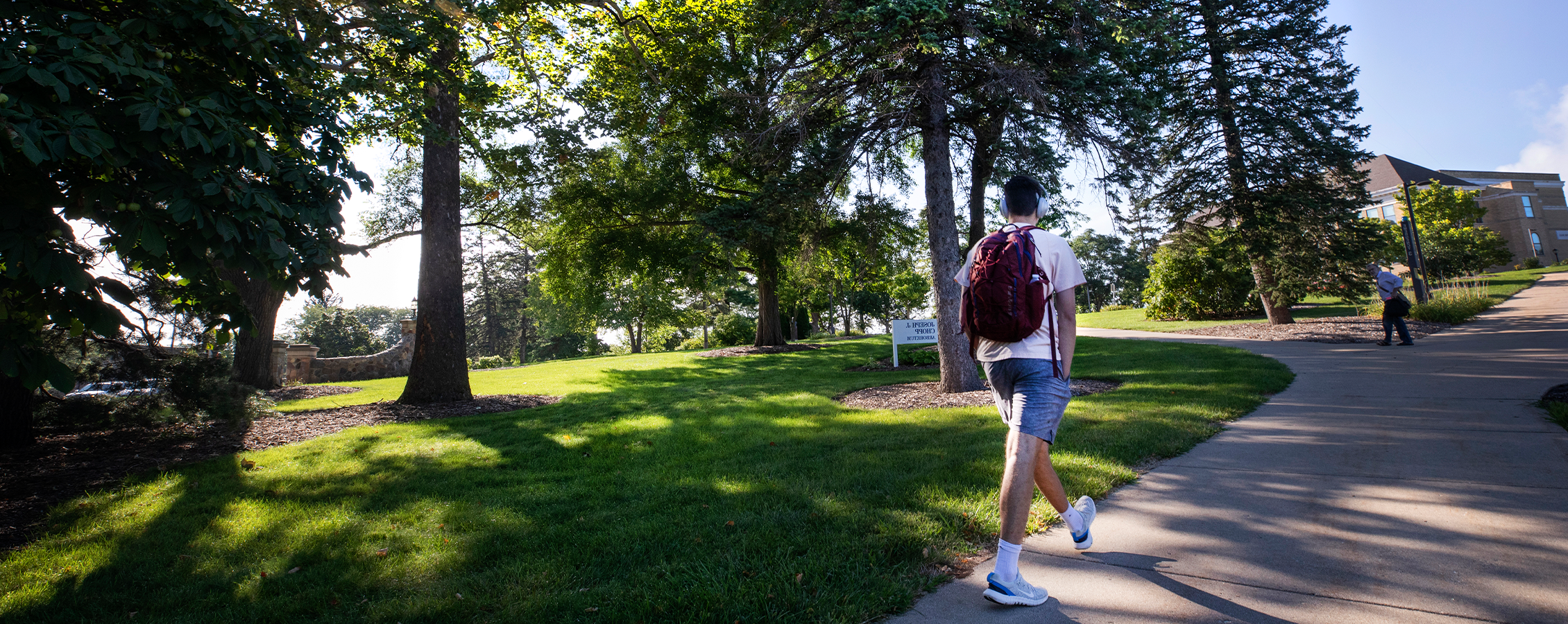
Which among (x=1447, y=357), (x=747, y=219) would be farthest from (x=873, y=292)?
(x=1447, y=357)

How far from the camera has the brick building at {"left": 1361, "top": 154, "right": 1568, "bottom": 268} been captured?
3988 cm

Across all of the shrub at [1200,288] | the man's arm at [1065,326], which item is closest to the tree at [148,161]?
the man's arm at [1065,326]

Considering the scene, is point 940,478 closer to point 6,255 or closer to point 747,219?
point 6,255

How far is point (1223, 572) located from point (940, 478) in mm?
1625

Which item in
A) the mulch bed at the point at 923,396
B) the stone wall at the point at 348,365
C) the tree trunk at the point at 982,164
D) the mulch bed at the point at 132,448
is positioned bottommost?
the mulch bed at the point at 923,396

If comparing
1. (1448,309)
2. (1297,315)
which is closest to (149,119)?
(1448,309)

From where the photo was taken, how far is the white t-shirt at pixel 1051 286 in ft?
8.95

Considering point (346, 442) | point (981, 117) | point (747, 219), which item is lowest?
point (346, 442)

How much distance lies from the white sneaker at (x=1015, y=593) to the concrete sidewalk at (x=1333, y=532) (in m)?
0.04

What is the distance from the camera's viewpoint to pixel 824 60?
9.18m

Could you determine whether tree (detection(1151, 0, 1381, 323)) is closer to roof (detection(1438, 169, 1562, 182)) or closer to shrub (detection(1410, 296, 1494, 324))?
shrub (detection(1410, 296, 1494, 324))

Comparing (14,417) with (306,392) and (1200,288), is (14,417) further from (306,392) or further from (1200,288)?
(1200,288)

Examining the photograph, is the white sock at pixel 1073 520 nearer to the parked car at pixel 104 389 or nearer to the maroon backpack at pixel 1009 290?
the maroon backpack at pixel 1009 290

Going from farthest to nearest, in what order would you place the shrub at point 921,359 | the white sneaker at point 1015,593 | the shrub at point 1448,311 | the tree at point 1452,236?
1. the tree at point 1452,236
2. the shrub at point 1448,311
3. the shrub at point 921,359
4. the white sneaker at point 1015,593
